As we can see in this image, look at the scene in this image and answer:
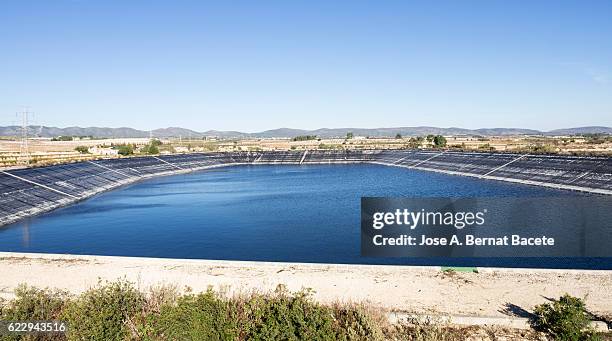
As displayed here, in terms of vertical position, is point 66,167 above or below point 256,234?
above

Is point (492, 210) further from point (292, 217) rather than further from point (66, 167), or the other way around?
point (66, 167)

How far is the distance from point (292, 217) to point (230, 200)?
43.0ft

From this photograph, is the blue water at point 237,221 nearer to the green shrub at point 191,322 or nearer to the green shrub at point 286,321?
the green shrub at point 286,321

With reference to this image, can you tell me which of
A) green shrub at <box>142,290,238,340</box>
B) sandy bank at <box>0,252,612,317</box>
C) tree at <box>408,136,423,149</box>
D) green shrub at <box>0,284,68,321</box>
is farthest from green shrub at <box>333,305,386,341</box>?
tree at <box>408,136,423,149</box>

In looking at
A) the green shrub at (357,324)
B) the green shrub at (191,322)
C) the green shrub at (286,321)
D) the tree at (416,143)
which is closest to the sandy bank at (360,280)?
the green shrub at (357,324)

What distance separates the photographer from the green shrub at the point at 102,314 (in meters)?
11.7

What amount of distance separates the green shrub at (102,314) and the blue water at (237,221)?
11.6 m

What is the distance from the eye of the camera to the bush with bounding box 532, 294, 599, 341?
11.7 meters

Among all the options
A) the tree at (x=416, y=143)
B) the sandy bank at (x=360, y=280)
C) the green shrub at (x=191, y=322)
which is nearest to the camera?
the green shrub at (x=191, y=322)

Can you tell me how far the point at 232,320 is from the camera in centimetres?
1227

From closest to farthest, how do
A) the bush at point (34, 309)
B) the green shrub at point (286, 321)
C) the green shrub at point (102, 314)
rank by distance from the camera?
the green shrub at point (286, 321), the green shrub at point (102, 314), the bush at point (34, 309)

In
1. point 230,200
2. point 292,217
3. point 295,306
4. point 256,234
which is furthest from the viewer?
point 230,200

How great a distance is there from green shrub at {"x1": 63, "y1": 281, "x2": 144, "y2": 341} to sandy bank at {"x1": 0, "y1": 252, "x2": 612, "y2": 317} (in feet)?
8.42

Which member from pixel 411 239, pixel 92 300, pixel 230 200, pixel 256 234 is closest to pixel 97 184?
pixel 230 200
